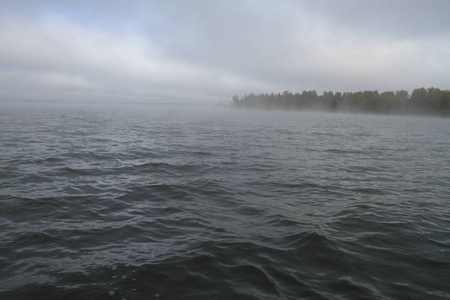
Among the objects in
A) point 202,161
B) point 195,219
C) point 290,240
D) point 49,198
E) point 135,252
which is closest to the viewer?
point 135,252

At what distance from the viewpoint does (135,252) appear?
7.30m

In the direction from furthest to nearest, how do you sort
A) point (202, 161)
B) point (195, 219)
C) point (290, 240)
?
point (202, 161) → point (195, 219) → point (290, 240)

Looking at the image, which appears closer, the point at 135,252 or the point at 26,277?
the point at 26,277

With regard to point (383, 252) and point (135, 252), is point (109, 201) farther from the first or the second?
point (383, 252)

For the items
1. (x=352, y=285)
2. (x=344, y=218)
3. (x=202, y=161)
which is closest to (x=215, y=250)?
(x=352, y=285)

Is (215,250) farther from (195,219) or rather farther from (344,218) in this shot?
(344,218)

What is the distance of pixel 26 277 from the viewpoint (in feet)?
20.0

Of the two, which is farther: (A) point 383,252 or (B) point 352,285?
(A) point 383,252

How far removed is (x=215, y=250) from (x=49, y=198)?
291 inches

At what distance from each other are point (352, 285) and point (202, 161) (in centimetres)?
1388

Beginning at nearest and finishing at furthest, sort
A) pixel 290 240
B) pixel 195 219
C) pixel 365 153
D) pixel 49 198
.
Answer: pixel 290 240 < pixel 195 219 < pixel 49 198 < pixel 365 153

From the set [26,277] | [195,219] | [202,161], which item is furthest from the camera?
[202,161]

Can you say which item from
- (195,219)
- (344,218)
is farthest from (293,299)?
(344,218)

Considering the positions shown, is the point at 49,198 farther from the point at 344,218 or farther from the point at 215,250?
the point at 344,218
